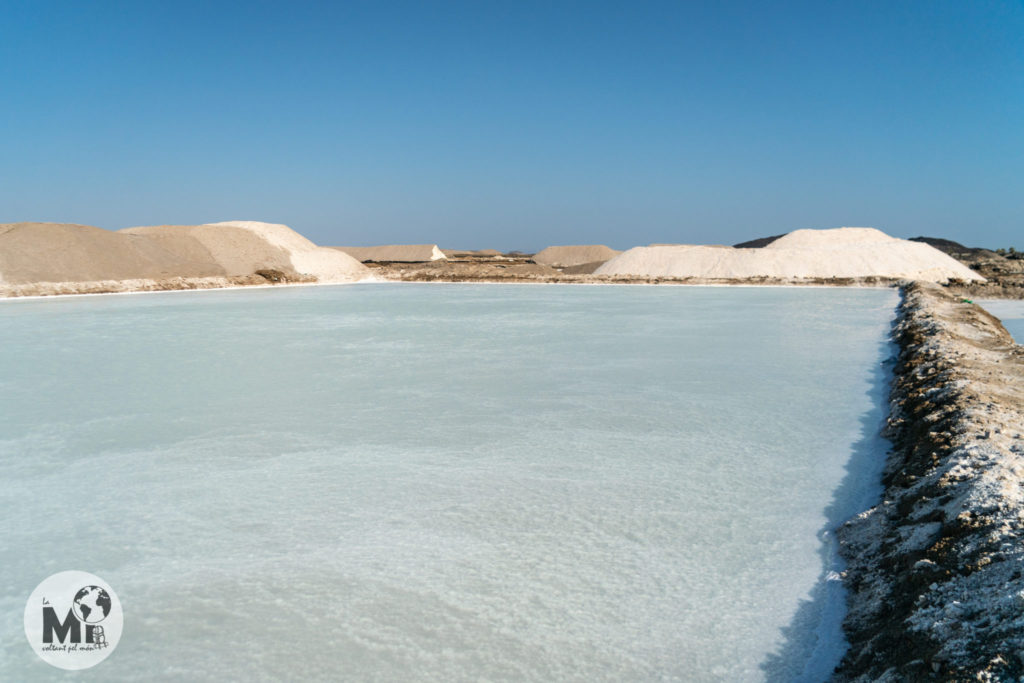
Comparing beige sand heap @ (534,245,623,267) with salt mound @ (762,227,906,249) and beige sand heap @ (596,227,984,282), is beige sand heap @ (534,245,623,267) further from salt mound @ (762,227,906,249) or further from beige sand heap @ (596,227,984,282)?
beige sand heap @ (596,227,984,282)

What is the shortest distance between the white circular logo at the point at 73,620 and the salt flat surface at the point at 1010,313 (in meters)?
13.1

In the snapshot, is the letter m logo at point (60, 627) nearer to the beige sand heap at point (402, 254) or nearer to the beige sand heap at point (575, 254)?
the beige sand heap at point (402, 254)

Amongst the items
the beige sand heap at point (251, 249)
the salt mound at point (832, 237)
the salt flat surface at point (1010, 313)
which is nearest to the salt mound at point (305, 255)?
the beige sand heap at point (251, 249)

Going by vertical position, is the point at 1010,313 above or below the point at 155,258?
below

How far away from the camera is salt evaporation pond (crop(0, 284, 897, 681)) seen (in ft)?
8.07

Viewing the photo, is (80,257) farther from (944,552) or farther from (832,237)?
(832,237)

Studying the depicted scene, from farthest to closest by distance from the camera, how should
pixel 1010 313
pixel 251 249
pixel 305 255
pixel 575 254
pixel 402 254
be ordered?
pixel 575 254
pixel 402 254
pixel 305 255
pixel 251 249
pixel 1010 313

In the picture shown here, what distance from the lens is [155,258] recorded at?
3028 cm

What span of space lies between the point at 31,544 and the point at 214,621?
53.5 inches

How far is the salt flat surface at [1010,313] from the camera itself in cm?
1293

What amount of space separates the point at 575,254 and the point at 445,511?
6889 cm

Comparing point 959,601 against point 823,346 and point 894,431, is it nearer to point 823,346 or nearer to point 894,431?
point 894,431

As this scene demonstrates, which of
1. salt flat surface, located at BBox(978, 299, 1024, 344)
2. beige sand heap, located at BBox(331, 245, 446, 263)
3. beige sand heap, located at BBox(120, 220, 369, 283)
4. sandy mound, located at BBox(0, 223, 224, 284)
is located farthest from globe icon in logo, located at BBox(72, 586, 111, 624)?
beige sand heap, located at BBox(331, 245, 446, 263)

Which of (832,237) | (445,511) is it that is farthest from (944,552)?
(832,237)
